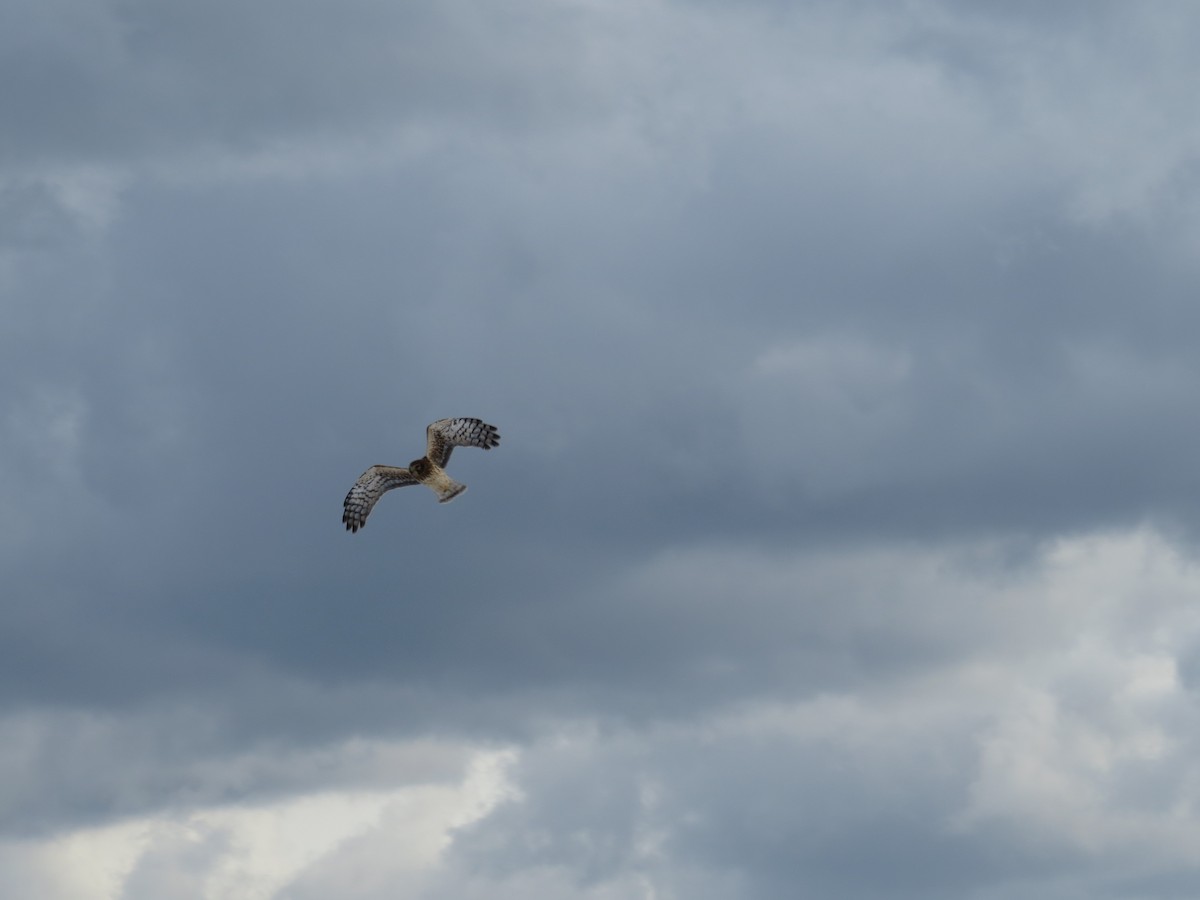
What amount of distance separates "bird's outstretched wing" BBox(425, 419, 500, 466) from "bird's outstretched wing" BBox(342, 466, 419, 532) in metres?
5.56

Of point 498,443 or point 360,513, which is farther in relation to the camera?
point 360,513

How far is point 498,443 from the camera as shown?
4801 inches

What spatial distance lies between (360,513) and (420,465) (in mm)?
7480

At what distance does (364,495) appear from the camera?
12988 centimetres

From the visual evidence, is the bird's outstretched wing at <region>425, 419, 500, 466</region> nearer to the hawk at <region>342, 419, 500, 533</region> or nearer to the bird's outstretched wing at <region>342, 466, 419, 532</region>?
the hawk at <region>342, 419, 500, 533</region>

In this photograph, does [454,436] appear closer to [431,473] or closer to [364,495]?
[431,473]

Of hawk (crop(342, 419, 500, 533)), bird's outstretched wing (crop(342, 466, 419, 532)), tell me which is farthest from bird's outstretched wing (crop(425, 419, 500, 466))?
bird's outstretched wing (crop(342, 466, 419, 532))

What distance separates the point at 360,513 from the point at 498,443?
1353cm

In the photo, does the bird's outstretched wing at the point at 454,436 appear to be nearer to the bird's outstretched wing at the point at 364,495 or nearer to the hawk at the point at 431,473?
the hawk at the point at 431,473

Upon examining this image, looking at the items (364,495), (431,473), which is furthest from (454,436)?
(364,495)

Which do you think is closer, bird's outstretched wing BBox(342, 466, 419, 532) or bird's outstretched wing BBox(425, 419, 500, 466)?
bird's outstretched wing BBox(425, 419, 500, 466)

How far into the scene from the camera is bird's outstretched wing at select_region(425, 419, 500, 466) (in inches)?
4788

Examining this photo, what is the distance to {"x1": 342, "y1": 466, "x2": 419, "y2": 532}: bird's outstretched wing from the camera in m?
129

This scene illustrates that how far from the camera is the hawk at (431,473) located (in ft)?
401
